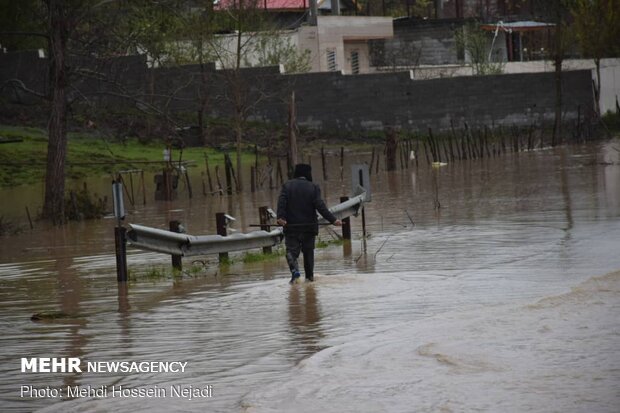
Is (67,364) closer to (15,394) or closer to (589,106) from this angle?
(15,394)

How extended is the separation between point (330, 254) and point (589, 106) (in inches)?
1537

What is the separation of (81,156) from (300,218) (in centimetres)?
2980

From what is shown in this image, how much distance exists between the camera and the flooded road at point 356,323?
10125mm

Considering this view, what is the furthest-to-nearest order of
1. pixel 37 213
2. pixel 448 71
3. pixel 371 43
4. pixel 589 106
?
1. pixel 371 43
2. pixel 448 71
3. pixel 589 106
4. pixel 37 213

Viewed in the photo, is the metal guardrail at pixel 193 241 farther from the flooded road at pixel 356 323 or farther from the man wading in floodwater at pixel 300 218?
the man wading in floodwater at pixel 300 218

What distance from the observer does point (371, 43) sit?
7694 centimetres

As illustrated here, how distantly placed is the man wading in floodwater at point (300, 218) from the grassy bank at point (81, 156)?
23093mm

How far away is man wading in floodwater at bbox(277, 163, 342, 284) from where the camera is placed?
1664 centimetres

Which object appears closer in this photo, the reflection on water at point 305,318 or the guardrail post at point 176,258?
the reflection on water at point 305,318

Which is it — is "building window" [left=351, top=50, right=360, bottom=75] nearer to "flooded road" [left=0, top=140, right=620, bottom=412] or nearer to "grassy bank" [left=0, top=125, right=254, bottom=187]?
"grassy bank" [left=0, top=125, right=254, bottom=187]

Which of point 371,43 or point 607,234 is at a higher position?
point 371,43

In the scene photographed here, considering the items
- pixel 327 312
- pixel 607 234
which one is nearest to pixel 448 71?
pixel 607 234

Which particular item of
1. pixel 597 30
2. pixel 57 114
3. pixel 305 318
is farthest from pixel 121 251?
pixel 597 30

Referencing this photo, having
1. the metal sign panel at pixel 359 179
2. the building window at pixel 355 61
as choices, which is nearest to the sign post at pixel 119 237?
the metal sign panel at pixel 359 179
